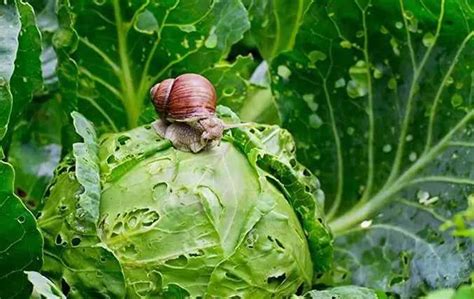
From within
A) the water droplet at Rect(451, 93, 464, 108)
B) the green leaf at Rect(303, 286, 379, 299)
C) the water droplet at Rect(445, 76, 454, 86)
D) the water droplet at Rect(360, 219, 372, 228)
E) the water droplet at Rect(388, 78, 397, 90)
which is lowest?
the water droplet at Rect(360, 219, 372, 228)

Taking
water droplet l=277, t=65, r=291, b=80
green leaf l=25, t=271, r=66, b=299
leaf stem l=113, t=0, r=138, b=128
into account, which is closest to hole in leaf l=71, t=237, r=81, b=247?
green leaf l=25, t=271, r=66, b=299

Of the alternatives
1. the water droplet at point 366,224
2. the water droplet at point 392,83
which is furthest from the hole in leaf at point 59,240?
the water droplet at point 392,83

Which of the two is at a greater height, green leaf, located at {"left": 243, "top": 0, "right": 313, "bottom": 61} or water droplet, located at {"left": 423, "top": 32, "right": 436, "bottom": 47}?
water droplet, located at {"left": 423, "top": 32, "right": 436, "bottom": 47}

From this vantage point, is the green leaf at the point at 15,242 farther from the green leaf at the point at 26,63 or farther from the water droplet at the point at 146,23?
the water droplet at the point at 146,23

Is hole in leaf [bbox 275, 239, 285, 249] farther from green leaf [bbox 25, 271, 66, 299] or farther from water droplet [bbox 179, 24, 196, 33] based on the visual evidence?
water droplet [bbox 179, 24, 196, 33]

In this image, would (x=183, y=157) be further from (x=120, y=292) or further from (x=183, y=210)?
(x=120, y=292)

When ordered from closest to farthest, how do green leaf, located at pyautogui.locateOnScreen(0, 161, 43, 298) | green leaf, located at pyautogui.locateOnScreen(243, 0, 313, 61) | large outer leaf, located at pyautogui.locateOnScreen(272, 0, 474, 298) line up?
1. green leaf, located at pyautogui.locateOnScreen(0, 161, 43, 298)
2. large outer leaf, located at pyautogui.locateOnScreen(272, 0, 474, 298)
3. green leaf, located at pyautogui.locateOnScreen(243, 0, 313, 61)

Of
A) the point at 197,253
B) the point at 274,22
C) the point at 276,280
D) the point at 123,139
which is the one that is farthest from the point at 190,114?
the point at 274,22
